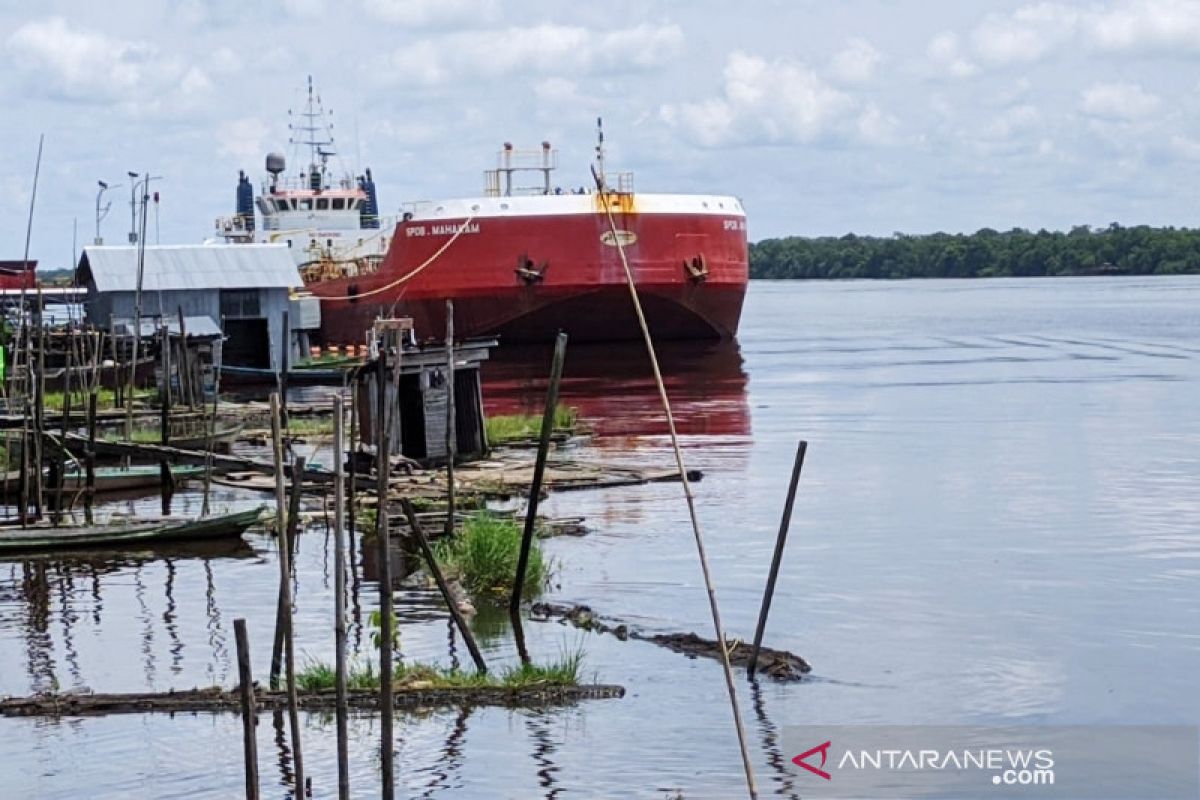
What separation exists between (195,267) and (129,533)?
108ft

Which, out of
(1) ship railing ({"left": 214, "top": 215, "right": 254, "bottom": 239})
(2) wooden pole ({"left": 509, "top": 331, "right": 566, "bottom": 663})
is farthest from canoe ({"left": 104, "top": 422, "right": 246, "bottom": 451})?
(1) ship railing ({"left": 214, "top": 215, "right": 254, "bottom": 239})

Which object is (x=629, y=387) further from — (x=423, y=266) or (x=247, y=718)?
(x=247, y=718)

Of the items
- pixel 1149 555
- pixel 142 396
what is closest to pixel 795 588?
pixel 1149 555

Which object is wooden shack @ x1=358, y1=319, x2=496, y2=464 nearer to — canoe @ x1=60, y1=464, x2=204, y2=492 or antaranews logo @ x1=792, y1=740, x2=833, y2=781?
canoe @ x1=60, y1=464, x2=204, y2=492

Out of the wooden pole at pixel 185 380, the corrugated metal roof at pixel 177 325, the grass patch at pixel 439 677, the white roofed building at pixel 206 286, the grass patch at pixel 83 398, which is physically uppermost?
the white roofed building at pixel 206 286

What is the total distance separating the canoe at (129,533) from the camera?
2225cm

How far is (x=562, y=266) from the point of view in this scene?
196 feet

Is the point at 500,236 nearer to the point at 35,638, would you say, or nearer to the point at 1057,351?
the point at 1057,351

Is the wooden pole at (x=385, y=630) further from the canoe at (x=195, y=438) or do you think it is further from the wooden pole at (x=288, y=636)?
the canoe at (x=195, y=438)

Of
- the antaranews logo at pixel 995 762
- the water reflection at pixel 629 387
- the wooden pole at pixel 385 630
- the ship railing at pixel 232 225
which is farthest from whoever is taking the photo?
the ship railing at pixel 232 225

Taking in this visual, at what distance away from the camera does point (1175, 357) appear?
67188 millimetres

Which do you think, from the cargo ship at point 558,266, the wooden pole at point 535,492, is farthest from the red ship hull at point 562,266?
the wooden pole at point 535,492

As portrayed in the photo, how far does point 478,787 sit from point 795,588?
8577mm

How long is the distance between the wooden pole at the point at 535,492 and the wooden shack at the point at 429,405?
9747 mm
